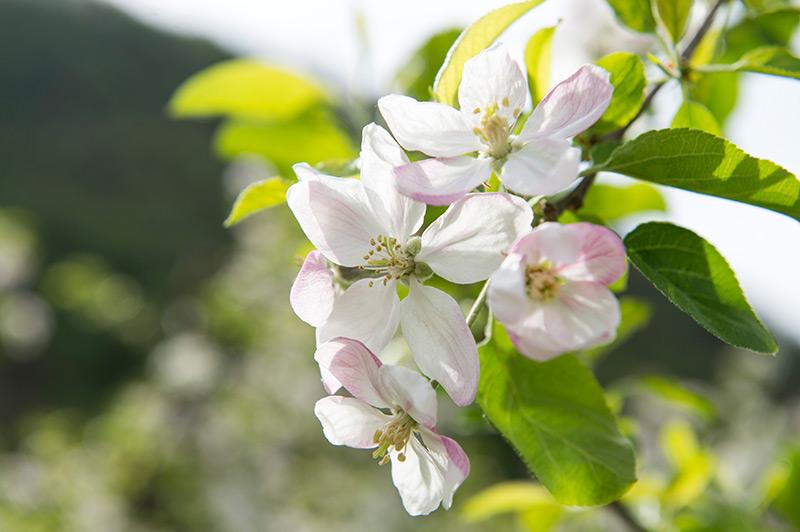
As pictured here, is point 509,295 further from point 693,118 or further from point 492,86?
point 693,118

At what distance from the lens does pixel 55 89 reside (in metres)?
14.0

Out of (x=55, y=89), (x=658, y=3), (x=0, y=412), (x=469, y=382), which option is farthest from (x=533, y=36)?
(x=55, y=89)

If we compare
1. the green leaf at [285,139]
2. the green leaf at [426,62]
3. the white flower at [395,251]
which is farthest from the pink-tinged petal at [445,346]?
the green leaf at [285,139]

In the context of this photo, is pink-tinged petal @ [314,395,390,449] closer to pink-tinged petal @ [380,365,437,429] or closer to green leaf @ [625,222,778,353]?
pink-tinged petal @ [380,365,437,429]

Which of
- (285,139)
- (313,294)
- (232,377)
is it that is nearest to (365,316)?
(313,294)

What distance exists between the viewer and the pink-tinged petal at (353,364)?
455 millimetres

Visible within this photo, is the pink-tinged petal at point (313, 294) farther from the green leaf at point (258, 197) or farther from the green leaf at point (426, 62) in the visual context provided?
the green leaf at point (426, 62)

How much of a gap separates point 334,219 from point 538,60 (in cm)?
27

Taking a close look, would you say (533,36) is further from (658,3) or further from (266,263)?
(266,263)

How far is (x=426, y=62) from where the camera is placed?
0.93 m

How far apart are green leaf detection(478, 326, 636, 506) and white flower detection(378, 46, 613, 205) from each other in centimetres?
12

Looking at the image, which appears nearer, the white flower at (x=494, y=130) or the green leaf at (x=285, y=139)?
the white flower at (x=494, y=130)

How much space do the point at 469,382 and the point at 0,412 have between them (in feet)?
36.5

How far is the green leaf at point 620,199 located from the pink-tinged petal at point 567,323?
0.49 meters
